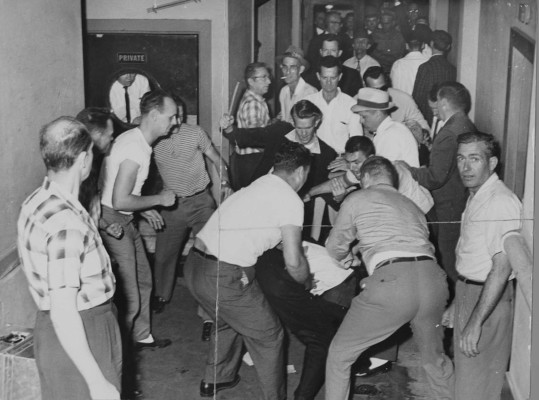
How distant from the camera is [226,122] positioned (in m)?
3.04

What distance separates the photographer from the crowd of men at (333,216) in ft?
9.06

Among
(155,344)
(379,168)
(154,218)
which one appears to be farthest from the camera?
(155,344)

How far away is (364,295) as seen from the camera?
9.15ft

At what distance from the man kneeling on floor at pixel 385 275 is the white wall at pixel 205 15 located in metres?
0.61

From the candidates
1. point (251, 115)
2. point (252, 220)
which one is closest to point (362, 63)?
point (251, 115)

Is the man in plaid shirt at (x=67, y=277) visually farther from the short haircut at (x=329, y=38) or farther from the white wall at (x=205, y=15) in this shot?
the short haircut at (x=329, y=38)

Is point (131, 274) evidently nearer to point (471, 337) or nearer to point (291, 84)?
point (291, 84)

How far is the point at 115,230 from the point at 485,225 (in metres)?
1.36

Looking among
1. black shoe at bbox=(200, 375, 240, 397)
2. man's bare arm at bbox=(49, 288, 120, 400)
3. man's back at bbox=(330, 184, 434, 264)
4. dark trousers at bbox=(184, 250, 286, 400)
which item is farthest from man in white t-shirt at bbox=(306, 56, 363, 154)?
man's bare arm at bbox=(49, 288, 120, 400)

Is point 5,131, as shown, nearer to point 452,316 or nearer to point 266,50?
point 266,50

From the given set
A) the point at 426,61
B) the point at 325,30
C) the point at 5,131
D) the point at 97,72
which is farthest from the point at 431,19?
the point at 5,131

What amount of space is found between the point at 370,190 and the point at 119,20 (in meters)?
1.05

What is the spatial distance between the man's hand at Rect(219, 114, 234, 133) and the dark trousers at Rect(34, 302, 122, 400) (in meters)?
1.05

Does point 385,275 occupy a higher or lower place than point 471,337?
higher
